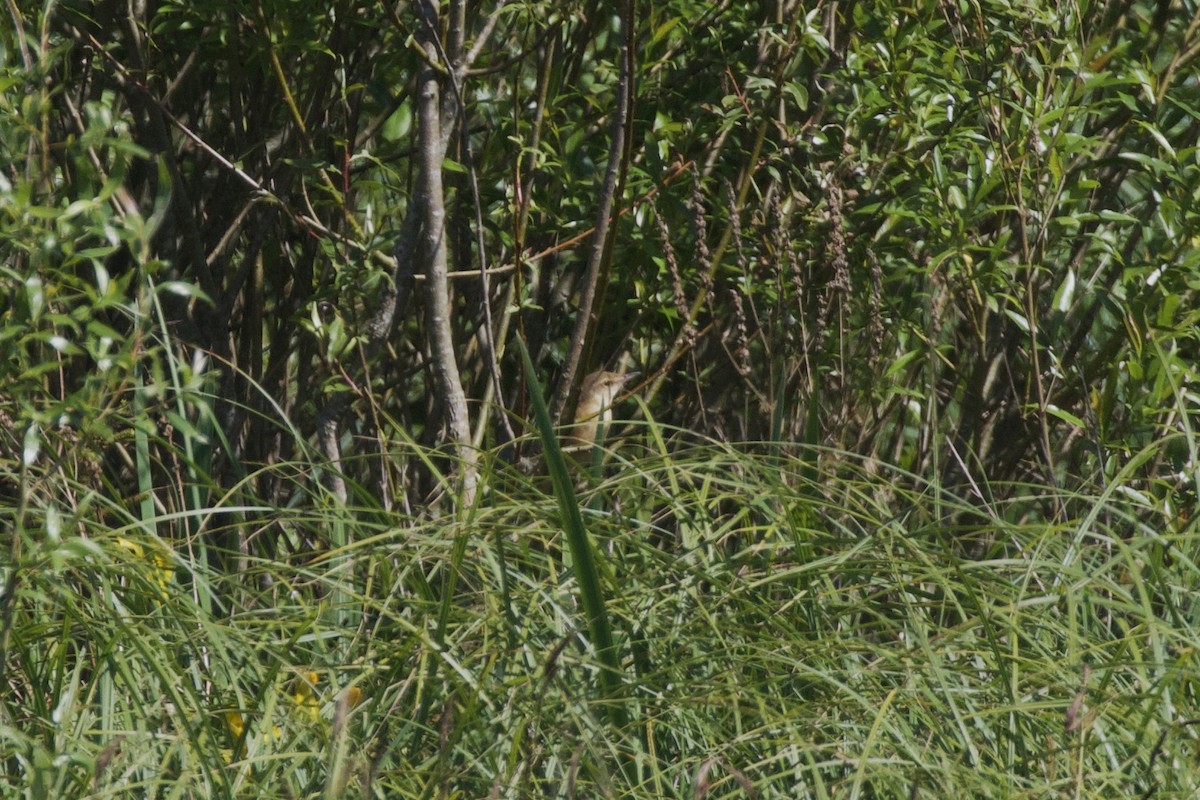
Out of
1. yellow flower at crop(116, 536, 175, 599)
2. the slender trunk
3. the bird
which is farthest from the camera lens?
the bird

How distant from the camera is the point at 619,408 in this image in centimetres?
433

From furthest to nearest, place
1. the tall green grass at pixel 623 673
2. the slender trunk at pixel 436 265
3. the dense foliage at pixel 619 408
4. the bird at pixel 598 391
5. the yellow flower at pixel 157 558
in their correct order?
1. the bird at pixel 598 391
2. the slender trunk at pixel 436 265
3. the yellow flower at pixel 157 558
4. the dense foliage at pixel 619 408
5. the tall green grass at pixel 623 673

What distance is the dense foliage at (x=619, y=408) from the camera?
84.0 inches

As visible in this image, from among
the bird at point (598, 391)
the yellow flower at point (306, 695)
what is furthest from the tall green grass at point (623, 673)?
the bird at point (598, 391)

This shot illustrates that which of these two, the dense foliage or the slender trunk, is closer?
the dense foliage

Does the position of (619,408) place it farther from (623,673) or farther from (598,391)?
(623,673)

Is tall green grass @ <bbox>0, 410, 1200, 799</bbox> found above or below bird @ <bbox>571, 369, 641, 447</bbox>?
above

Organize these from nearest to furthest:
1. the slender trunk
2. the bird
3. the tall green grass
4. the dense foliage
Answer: the tall green grass → the dense foliage → the slender trunk → the bird

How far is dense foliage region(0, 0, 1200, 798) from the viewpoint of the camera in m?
2.13

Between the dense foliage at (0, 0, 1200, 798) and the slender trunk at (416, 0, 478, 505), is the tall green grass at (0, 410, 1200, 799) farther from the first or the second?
the slender trunk at (416, 0, 478, 505)

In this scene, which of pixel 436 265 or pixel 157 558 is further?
pixel 436 265

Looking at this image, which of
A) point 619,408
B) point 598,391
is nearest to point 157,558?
point 598,391

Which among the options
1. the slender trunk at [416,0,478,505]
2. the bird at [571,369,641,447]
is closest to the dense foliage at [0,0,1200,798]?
the slender trunk at [416,0,478,505]

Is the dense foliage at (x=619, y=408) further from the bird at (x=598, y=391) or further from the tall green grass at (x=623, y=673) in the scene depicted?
the bird at (x=598, y=391)
